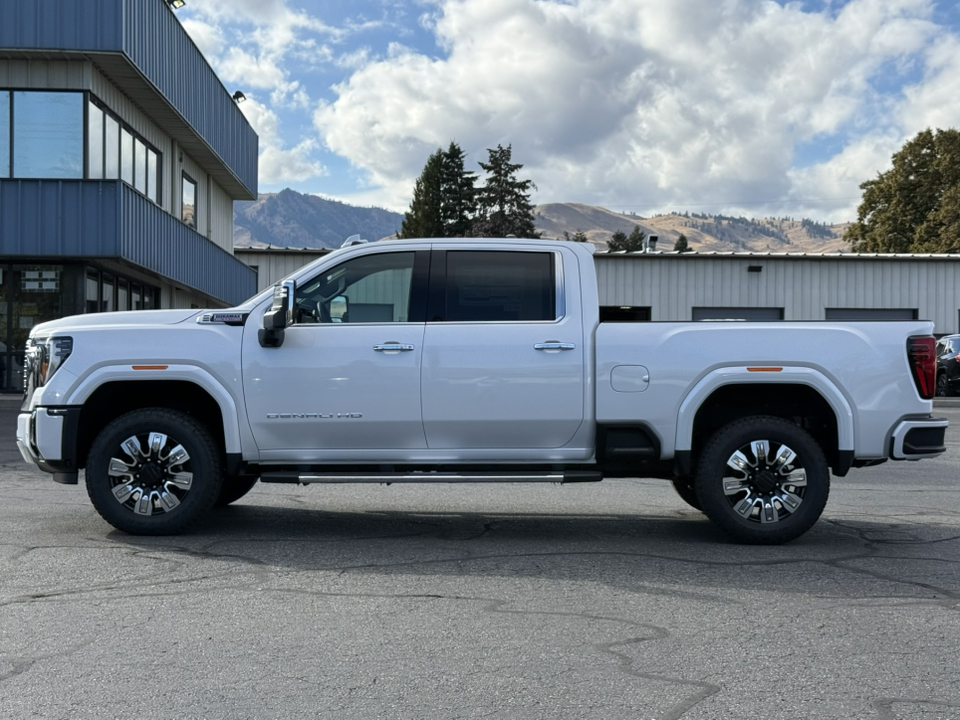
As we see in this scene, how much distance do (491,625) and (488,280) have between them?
121 inches

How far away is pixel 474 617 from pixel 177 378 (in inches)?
122

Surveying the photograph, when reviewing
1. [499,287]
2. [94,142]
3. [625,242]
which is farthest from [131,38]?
[625,242]

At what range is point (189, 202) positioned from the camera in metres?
30.5

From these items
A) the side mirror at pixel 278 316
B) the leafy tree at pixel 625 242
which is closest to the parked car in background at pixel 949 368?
the side mirror at pixel 278 316

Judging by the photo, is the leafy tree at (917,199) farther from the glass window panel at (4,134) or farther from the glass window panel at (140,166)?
the glass window panel at (4,134)

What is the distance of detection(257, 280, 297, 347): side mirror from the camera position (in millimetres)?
7215

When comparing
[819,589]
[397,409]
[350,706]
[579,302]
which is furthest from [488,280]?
[350,706]

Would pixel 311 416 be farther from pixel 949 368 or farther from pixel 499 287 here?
pixel 949 368

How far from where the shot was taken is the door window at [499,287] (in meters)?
7.51

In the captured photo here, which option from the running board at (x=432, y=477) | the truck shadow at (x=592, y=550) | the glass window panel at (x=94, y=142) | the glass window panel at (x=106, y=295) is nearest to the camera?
the truck shadow at (x=592, y=550)

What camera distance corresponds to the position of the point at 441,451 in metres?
7.36

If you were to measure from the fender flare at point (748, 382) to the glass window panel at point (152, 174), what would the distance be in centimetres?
2136

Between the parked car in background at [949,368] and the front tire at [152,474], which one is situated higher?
the parked car in background at [949,368]

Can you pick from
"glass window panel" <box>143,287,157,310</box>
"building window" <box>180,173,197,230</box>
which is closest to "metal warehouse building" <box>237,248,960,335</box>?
"building window" <box>180,173,197,230</box>
